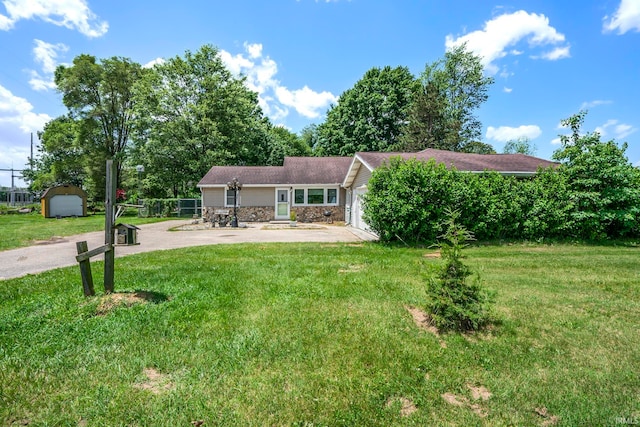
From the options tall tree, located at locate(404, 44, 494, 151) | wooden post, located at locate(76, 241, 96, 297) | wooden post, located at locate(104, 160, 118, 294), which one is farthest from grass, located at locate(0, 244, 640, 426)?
tall tree, located at locate(404, 44, 494, 151)

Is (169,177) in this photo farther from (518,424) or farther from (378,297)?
(518,424)

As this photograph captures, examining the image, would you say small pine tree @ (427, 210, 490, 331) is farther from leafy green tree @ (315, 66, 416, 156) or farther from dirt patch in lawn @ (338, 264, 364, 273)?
leafy green tree @ (315, 66, 416, 156)

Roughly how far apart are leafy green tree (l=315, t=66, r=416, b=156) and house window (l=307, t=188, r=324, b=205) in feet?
41.1

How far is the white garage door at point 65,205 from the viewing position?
22312 millimetres

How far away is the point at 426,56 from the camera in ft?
111

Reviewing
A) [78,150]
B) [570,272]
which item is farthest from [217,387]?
[78,150]

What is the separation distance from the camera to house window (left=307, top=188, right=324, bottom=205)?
20672mm

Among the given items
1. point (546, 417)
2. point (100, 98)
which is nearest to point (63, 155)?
point (100, 98)

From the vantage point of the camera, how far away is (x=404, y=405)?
2504 millimetres

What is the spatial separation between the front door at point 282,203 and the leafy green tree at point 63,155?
2197 cm

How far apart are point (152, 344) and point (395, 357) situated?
2.65 metres

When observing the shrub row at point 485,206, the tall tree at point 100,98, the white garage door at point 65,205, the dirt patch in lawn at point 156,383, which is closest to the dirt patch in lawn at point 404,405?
the dirt patch in lawn at point 156,383

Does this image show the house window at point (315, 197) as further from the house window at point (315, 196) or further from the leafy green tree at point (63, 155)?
the leafy green tree at point (63, 155)

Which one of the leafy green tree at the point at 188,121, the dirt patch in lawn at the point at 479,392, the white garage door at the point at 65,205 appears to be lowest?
the dirt patch in lawn at the point at 479,392
